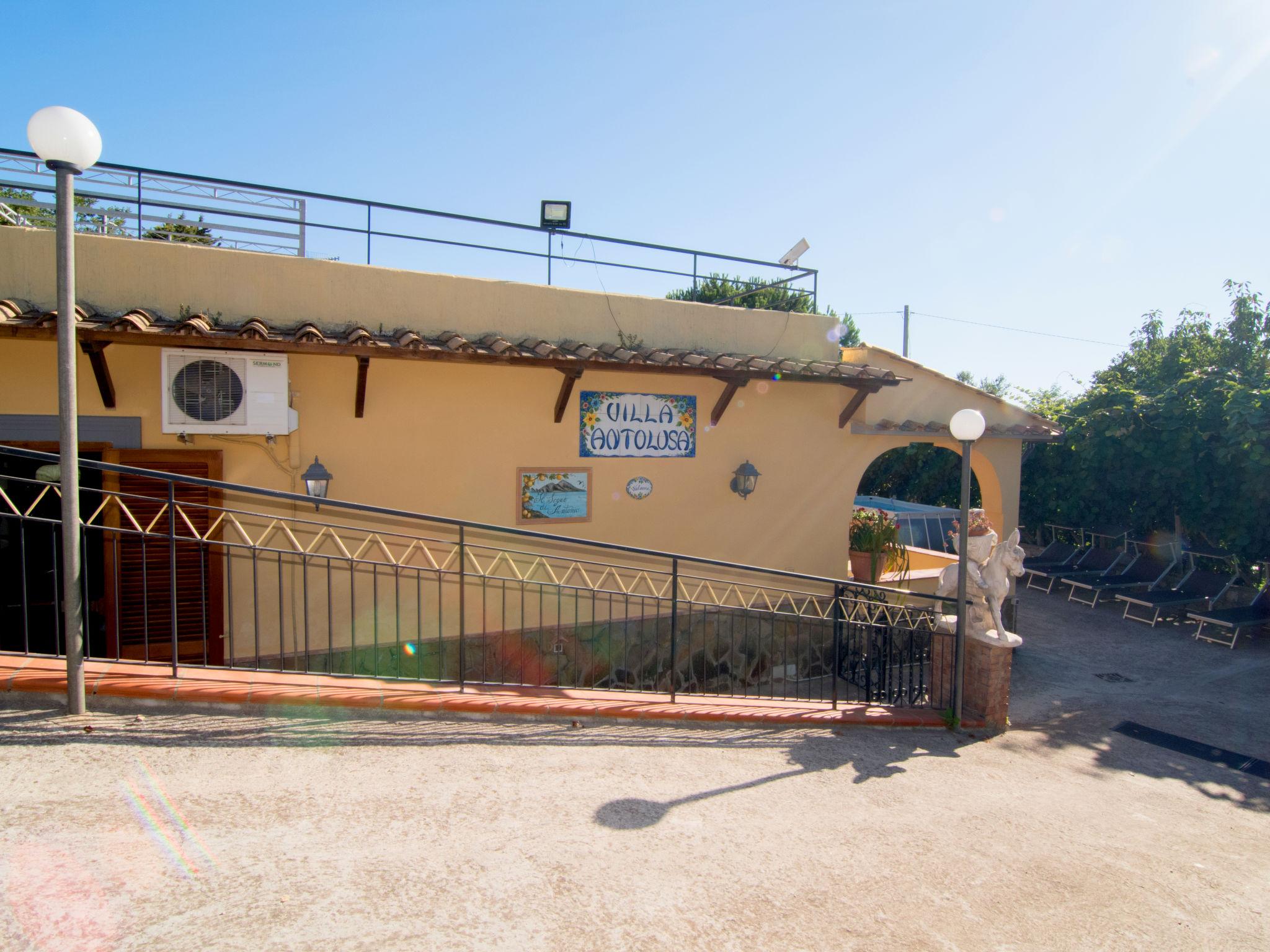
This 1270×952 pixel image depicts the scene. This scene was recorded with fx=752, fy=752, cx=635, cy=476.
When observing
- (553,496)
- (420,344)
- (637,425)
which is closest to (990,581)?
(637,425)

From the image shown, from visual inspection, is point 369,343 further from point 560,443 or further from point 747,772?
point 747,772

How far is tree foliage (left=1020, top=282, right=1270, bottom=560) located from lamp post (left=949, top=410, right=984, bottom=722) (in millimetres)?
7635

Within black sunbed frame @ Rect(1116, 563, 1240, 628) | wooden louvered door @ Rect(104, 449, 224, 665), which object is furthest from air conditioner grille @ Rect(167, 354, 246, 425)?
black sunbed frame @ Rect(1116, 563, 1240, 628)

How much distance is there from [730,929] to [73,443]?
12.2 ft

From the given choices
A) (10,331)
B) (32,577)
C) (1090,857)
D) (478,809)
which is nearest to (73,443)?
(10,331)

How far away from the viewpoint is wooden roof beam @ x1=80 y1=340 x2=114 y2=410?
566cm

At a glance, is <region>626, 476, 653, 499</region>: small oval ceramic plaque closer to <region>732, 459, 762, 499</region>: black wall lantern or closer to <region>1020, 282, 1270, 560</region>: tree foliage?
<region>732, 459, 762, 499</region>: black wall lantern

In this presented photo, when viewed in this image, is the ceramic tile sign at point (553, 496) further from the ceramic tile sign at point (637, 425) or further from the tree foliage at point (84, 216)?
the tree foliage at point (84, 216)

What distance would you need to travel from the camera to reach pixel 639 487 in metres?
8.48

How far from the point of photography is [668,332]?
28.9 feet

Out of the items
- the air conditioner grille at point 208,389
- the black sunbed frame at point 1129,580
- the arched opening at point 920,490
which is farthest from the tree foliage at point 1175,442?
the air conditioner grille at point 208,389

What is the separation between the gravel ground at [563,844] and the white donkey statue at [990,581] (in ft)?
5.45

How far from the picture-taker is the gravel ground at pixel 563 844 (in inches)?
105

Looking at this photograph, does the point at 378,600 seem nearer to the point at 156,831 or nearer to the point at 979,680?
the point at 156,831
